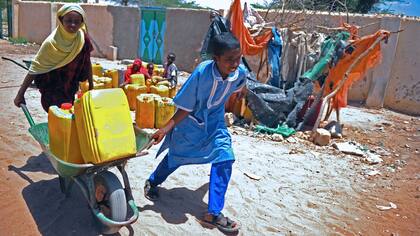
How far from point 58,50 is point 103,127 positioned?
4.29 ft

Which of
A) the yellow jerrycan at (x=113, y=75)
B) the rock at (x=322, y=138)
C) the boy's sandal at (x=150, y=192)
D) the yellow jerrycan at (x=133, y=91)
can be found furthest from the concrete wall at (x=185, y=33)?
the boy's sandal at (x=150, y=192)

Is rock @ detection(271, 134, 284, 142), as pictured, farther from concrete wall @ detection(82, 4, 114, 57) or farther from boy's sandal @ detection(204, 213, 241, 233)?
concrete wall @ detection(82, 4, 114, 57)

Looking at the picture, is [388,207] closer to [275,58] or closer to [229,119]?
[229,119]

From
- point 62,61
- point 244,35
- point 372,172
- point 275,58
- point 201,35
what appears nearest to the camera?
point 62,61

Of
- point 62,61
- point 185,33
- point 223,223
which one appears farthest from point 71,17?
point 185,33

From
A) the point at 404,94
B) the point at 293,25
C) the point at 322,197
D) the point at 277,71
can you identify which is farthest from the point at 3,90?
the point at 404,94

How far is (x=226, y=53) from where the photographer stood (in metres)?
2.94

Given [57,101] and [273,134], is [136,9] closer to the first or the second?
[273,134]

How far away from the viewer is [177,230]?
10.5 feet

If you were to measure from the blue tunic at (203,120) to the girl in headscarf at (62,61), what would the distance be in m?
1.18

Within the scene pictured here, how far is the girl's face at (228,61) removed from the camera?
2944 millimetres

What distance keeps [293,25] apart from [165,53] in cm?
513

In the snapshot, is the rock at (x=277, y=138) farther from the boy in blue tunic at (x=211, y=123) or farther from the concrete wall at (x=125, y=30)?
the concrete wall at (x=125, y=30)

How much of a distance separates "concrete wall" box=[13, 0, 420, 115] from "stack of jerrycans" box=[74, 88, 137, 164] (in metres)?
5.79
